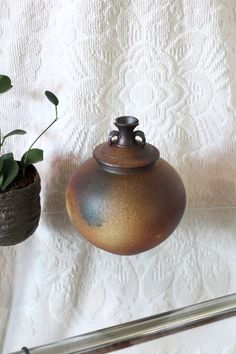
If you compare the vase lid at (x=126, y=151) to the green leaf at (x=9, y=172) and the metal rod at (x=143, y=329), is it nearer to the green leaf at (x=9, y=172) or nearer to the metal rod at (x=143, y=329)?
the green leaf at (x=9, y=172)

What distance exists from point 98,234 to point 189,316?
203 mm

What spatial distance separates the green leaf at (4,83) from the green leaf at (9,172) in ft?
0.39

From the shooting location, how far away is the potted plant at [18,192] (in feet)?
2.57

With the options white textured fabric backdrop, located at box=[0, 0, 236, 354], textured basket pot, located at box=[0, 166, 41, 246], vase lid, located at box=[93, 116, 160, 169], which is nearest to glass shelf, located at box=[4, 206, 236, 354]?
white textured fabric backdrop, located at box=[0, 0, 236, 354]

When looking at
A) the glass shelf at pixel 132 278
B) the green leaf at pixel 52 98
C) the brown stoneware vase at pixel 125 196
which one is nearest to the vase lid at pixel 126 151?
the brown stoneware vase at pixel 125 196

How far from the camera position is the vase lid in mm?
766

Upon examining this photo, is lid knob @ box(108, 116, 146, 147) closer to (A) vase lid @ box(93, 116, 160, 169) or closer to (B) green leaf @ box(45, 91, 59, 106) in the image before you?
(A) vase lid @ box(93, 116, 160, 169)

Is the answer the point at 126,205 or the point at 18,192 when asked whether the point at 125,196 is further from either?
the point at 18,192

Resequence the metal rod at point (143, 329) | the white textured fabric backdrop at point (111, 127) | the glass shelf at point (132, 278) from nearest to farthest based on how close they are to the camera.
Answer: the metal rod at point (143, 329) → the white textured fabric backdrop at point (111, 127) → the glass shelf at point (132, 278)

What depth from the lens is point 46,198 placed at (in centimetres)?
92

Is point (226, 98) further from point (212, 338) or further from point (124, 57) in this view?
point (212, 338)

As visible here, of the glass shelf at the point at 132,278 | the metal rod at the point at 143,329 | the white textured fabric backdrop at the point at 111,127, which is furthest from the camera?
the glass shelf at the point at 132,278

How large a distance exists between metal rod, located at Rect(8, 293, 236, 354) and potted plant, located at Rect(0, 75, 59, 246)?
0.19 m

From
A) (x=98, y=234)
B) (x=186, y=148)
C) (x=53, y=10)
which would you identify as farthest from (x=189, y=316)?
(x=53, y=10)
